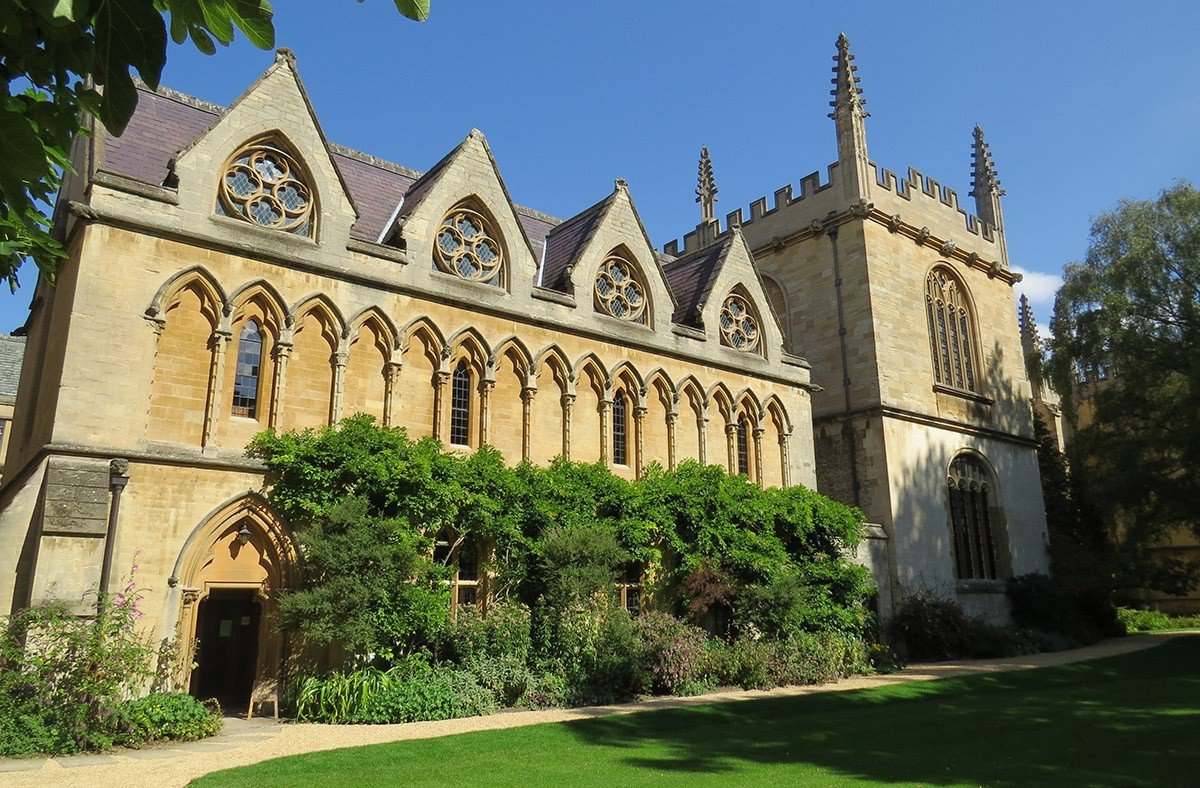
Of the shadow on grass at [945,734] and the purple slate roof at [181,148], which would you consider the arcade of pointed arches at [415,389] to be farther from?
the shadow on grass at [945,734]

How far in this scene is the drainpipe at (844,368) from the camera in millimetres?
25625

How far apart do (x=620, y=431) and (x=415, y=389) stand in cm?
544

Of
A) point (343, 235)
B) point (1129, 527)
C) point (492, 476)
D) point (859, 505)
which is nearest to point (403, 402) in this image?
point (492, 476)

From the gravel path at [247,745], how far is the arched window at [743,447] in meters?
6.81

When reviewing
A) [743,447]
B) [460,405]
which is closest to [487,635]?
[460,405]

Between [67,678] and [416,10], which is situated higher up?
[416,10]

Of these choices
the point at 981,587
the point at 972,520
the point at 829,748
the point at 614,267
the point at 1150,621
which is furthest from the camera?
the point at 1150,621

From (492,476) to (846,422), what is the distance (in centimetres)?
1401

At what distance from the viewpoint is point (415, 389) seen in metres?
16.7

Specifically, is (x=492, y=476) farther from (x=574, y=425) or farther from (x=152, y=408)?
(x=152, y=408)

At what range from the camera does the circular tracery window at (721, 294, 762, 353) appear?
23.0 metres

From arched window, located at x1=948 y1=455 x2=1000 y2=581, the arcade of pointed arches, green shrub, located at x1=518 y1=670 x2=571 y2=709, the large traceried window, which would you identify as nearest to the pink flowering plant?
the arcade of pointed arches

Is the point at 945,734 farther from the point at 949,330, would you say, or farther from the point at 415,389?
the point at 949,330

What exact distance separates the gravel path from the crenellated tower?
54.4 ft
